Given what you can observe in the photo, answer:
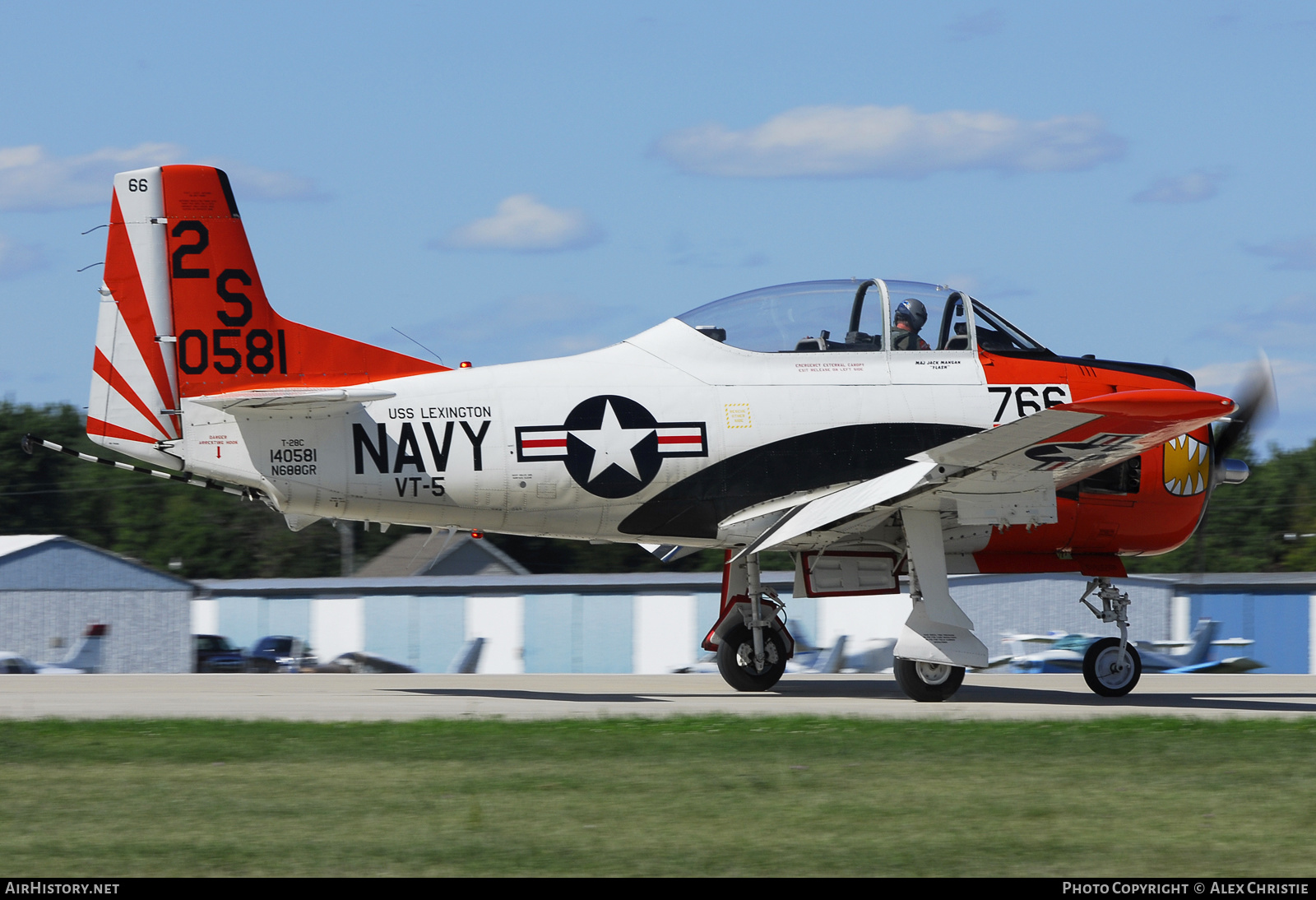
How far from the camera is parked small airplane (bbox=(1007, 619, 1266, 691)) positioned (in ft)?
77.4

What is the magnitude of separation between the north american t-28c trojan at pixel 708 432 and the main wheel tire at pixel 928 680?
0.07 ft

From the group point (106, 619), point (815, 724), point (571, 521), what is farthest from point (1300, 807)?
point (106, 619)

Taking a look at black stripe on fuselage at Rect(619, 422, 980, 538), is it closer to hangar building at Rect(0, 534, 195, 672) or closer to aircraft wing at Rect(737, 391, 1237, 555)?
aircraft wing at Rect(737, 391, 1237, 555)

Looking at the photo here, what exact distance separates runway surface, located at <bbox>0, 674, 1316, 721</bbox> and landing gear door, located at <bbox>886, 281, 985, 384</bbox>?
3225 mm

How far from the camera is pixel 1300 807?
7414 millimetres

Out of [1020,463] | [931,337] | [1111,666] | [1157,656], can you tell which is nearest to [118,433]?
[931,337]

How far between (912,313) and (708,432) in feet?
7.90

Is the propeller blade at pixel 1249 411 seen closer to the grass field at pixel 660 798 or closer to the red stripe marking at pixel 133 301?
the grass field at pixel 660 798

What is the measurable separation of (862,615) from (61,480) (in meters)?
53.6

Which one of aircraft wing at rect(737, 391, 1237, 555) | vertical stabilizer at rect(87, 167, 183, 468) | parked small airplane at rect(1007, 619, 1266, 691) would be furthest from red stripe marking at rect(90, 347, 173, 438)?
parked small airplane at rect(1007, 619, 1266, 691)

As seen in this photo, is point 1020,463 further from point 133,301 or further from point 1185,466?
point 133,301

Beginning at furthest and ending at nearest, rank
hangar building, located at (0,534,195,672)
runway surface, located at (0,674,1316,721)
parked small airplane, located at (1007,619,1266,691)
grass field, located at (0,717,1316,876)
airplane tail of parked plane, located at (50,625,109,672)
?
1. hangar building, located at (0,534,195,672)
2. airplane tail of parked plane, located at (50,625,109,672)
3. parked small airplane, located at (1007,619,1266,691)
4. runway surface, located at (0,674,1316,721)
5. grass field, located at (0,717,1316,876)

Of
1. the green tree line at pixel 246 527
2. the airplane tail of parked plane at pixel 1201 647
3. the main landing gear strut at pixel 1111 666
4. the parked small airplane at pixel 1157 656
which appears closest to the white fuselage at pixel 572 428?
the main landing gear strut at pixel 1111 666

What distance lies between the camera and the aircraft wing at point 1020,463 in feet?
35.5
